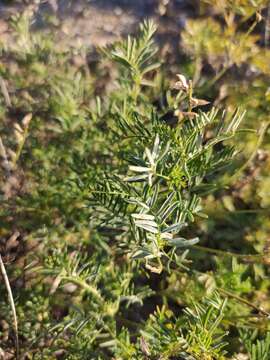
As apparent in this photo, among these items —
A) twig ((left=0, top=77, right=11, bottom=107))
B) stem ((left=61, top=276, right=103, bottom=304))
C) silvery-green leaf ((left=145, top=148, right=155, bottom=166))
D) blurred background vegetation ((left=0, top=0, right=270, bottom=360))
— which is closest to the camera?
silvery-green leaf ((left=145, top=148, right=155, bottom=166))

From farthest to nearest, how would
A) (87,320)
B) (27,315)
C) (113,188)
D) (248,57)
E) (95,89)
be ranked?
(95,89) → (248,57) → (27,315) → (87,320) → (113,188)

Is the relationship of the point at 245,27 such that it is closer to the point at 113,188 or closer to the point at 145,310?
the point at 145,310

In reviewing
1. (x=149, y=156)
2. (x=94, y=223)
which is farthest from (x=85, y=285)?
(x=149, y=156)

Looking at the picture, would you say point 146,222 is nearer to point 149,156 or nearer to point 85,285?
point 149,156

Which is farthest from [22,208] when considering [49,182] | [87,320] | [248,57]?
[248,57]

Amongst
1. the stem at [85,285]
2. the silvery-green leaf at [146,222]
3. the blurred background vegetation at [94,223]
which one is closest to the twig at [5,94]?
the blurred background vegetation at [94,223]

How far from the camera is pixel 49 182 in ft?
6.02

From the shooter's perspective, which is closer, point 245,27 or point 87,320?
point 87,320

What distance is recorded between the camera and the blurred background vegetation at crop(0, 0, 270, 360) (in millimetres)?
1534

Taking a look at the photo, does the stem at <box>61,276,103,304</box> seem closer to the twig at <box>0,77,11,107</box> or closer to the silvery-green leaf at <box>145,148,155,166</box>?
the silvery-green leaf at <box>145,148,155,166</box>

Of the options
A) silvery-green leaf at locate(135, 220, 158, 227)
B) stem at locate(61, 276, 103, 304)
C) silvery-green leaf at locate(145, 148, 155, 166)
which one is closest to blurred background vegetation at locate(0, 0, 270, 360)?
stem at locate(61, 276, 103, 304)

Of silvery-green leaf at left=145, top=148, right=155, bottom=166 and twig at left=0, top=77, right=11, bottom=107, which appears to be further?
twig at left=0, top=77, right=11, bottom=107

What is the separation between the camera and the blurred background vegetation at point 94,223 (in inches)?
60.4

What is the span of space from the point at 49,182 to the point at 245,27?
1433 mm
